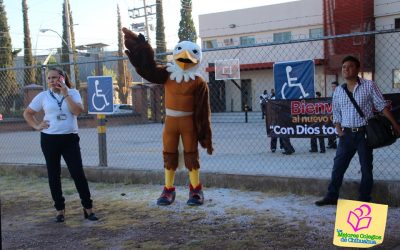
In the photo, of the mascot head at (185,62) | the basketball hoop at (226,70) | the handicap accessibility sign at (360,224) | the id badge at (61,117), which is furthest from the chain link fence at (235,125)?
the handicap accessibility sign at (360,224)

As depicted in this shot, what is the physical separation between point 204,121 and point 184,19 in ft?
139

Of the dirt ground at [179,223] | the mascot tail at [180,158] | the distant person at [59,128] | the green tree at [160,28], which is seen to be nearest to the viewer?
the dirt ground at [179,223]

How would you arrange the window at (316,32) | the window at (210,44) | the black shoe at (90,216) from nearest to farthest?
the black shoe at (90,216)
the window at (316,32)
the window at (210,44)

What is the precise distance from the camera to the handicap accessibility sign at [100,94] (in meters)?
7.94

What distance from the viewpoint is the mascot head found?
5020 mm

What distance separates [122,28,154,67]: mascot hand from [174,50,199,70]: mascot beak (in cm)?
29

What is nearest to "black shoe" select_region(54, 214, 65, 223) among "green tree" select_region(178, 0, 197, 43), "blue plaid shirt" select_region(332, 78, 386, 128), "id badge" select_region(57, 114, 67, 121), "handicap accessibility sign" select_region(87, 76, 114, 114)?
"id badge" select_region(57, 114, 67, 121)

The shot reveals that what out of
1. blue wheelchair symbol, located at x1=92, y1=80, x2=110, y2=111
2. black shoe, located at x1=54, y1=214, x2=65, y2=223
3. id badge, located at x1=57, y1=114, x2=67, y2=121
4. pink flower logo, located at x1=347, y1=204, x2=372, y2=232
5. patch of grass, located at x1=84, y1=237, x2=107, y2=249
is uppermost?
blue wheelchair symbol, located at x1=92, y1=80, x2=110, y2=111

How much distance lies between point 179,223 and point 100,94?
3353 mm

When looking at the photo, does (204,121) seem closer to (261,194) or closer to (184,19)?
(261,194)

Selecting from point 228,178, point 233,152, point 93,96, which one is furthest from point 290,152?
point 93,96

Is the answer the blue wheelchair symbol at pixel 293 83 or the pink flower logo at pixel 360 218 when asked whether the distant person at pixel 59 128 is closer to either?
the blue wheelchair symbol at pixel 293 83

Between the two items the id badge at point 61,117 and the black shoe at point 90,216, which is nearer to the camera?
the id badge at point 61,117

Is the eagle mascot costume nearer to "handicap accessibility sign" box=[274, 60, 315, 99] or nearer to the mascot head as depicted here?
the mascot head
